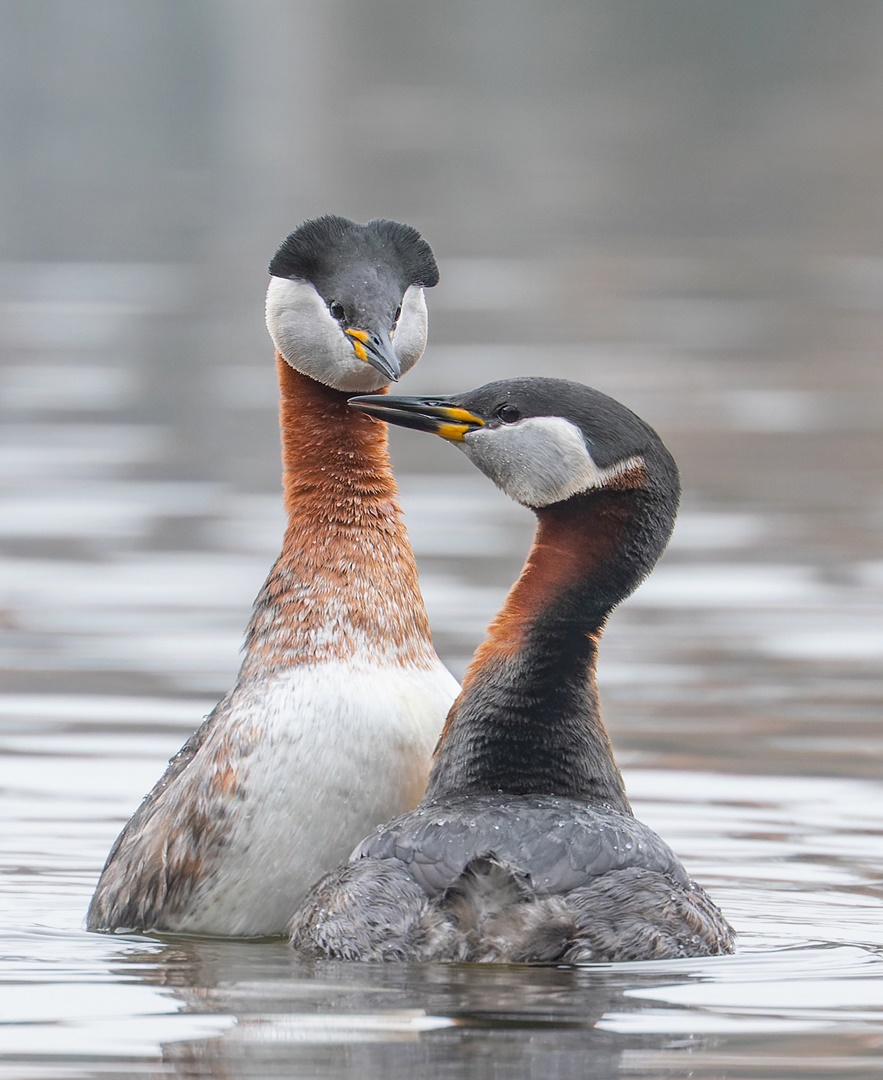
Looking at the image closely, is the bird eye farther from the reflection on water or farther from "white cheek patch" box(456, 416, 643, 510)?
the reflection on water

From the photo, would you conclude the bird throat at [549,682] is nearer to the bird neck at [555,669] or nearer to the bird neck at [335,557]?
the bird neck at [555,669]

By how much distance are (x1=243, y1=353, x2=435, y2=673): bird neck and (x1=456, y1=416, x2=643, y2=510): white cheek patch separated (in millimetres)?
645

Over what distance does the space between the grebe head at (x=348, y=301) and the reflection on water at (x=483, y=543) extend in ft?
6.18

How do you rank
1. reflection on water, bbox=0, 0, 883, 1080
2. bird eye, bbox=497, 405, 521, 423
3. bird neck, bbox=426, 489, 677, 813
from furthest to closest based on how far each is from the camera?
bird eye, bbox=497, 405, 521, 423
bird neck, bbox=426, 489, 677, 813
reflection on water, bbox=0, 0, 883, 1080

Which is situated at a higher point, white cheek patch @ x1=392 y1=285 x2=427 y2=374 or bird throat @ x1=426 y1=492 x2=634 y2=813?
white cheek patch @ x1=392 y1=285 x2=427 y2=374

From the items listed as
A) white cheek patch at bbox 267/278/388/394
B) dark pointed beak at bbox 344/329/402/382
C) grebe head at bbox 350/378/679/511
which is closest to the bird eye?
grebe head at bbox 350/378/679/511

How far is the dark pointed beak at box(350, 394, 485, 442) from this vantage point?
8.69m

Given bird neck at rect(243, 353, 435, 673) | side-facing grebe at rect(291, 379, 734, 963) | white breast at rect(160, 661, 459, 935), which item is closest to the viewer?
side-facing grebe at rect(291, 379, 734, 963)

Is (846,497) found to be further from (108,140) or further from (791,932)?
(108,140)

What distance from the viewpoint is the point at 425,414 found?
28.7 feet

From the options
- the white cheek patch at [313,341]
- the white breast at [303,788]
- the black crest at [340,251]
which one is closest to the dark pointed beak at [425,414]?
the white cheek patch at [313,341]

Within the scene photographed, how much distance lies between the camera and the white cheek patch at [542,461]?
27.4ft

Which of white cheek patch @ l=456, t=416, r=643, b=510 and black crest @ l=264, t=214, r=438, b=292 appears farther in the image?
black crest @ l=264, t=214, r=438, b=292

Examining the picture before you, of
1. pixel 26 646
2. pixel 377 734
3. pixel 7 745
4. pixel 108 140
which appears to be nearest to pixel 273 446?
pixel 26 646
